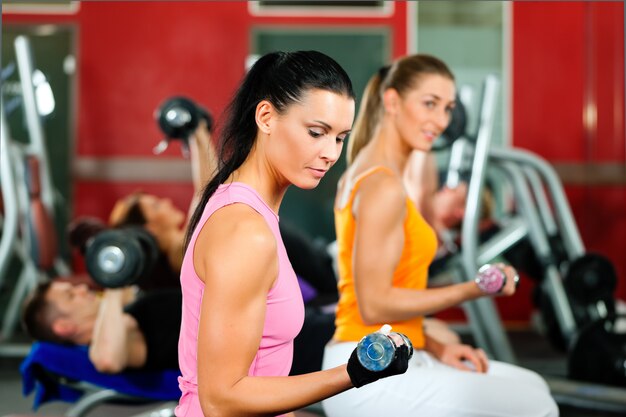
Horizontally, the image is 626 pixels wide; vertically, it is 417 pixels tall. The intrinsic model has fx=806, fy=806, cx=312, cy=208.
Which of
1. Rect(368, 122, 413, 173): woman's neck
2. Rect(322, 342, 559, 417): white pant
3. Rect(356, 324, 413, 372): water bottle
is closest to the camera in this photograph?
Rect(356, 324, 413, 372): water bottle

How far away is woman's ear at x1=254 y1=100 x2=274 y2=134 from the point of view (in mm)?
1071

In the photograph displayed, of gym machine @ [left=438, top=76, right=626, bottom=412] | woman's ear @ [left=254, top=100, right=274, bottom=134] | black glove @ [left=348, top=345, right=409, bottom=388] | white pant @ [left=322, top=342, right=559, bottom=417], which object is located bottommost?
gym machine @ [left=438, top=76, right=626, bottom=412]

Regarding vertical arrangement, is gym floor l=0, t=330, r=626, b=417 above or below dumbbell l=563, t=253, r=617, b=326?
below


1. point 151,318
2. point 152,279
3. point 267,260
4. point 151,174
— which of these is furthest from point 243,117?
point 151,174

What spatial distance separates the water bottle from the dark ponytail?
1.09 ft

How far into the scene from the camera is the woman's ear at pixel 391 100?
69.0 inches

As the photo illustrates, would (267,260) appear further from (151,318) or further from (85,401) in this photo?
(85,401)

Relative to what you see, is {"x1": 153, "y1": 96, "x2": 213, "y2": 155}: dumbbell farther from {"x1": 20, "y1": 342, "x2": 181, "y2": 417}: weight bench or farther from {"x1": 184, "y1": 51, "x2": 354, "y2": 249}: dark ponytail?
{"x1": 184, "y1": 51, "x2": 354, "y2": 249}: dark ponytail

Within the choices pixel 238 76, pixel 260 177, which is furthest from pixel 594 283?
pixel 238 76

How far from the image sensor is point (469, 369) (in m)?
1.68

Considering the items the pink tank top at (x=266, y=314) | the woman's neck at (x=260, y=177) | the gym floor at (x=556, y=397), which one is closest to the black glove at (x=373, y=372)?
the pink tank top at (x=266, y=314)

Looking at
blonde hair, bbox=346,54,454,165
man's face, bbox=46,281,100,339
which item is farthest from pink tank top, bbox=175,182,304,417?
man's face, bbox=46,281,100,339

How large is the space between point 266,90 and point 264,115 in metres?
0.04

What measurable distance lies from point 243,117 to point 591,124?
13.6ft
